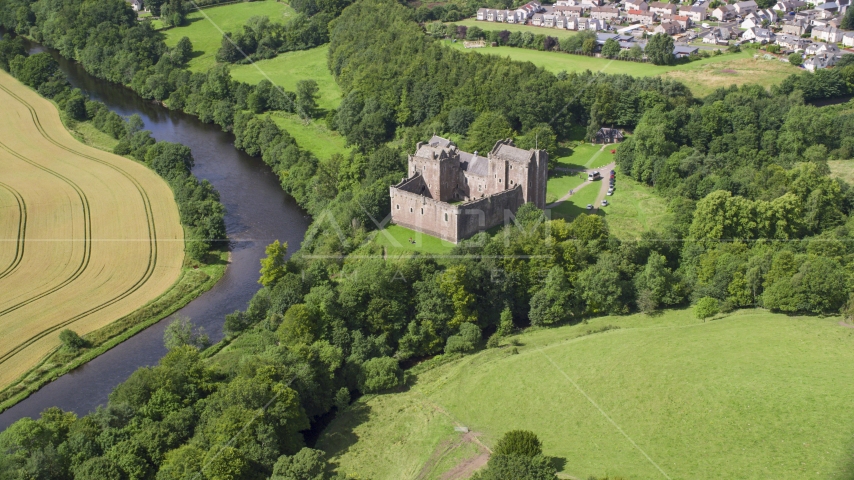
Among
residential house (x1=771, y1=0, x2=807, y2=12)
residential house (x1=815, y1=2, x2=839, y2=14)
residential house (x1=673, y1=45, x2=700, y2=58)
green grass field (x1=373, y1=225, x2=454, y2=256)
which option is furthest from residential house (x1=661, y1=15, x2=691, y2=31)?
green grass field (x1=373, y1=225, x2=454, y2=256)

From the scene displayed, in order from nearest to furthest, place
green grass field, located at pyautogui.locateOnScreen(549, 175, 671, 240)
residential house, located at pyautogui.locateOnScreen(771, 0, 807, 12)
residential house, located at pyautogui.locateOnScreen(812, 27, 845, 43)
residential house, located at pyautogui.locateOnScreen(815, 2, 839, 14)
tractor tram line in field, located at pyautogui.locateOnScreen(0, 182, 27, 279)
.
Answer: tractor tram line in field, located at pyautogui.locateOnScreen(0, 182, 27, 279) < green grass field, located at pyautogui.locateOnScreen(549, 175, 671, 240) < residential house, located at pyautogui.locateOnScreen(812, 27, 845, 43) < residential house, located at pyautogui.locateOnScreen(815, 2, 839, 14) < residential house, located at pyautogui.locateOnScreen(771, 0, 807, 12)

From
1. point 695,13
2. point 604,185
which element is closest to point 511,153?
point 604,185

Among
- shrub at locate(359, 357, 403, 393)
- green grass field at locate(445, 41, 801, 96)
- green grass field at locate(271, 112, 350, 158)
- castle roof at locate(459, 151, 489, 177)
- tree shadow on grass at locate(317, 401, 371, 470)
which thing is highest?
green grass field at locate(445, 41, 801, 96)

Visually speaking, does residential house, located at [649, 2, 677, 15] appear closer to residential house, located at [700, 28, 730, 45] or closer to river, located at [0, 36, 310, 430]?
residential house, located at [700, 28, 730, 45]

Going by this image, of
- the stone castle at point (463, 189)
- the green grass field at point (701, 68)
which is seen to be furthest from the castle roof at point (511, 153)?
the green grass field at point (701, 68)

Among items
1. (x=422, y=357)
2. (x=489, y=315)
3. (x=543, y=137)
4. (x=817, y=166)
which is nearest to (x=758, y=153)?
(x=817, y=166)

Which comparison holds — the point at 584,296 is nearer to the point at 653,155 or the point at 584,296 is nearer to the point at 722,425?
the point at 722,425

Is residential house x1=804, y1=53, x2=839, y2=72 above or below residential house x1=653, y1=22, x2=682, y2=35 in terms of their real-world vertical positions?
below
